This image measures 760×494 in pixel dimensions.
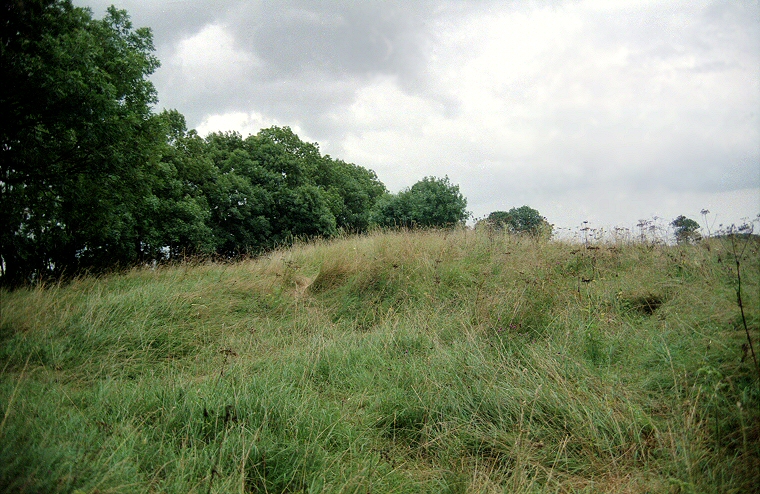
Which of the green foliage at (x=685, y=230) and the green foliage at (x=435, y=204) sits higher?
the green foliage at (x=435, y=204)

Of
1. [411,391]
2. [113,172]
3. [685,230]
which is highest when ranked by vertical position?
[113,172]

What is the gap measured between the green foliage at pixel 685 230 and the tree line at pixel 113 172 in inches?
285

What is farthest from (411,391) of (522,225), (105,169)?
(105,169)

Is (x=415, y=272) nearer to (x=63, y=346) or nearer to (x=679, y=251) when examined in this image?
(x=679, y=251)

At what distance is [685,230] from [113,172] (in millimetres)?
12571

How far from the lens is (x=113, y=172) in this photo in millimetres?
11312

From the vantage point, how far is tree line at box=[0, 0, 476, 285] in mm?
6160

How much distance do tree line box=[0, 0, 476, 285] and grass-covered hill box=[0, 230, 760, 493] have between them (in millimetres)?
2177

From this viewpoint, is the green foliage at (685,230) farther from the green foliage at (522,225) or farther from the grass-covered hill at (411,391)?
the green foliage at (522,225)

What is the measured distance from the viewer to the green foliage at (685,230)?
→ 301 inches

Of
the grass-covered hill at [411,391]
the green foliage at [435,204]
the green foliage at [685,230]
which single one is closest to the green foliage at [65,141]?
the grass-covered hill at [411,391]

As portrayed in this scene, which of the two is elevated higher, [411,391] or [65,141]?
[65,141]

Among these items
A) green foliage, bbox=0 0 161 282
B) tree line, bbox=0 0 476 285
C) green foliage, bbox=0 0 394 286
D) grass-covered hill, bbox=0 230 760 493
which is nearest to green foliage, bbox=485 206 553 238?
tree line, bbox=0 0 476 285

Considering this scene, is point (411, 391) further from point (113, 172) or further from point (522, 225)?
point (113, 172)
